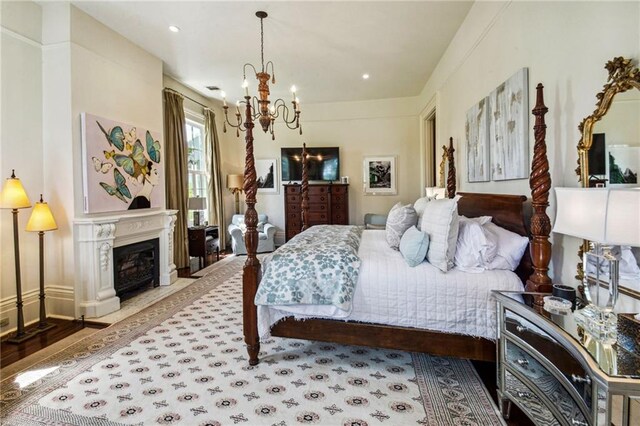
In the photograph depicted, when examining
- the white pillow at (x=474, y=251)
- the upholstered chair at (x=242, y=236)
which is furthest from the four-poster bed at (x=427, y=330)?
the upholstered chair at (x=242, y=236)

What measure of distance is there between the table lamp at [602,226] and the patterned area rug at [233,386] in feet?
3.10

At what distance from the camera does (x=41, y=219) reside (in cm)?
294

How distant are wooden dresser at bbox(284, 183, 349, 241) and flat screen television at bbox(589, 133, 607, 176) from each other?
4.97m

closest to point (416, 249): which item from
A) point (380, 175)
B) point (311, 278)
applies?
point (311, 278)

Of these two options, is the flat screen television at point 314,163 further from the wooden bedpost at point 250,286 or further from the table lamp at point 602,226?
the table lamp at point 602,226

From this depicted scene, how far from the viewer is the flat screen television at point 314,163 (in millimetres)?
6785

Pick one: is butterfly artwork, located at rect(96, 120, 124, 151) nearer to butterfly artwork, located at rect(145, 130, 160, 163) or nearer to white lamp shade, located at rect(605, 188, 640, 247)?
butterfly artwork, located at rect(145, 130, 160, 163)

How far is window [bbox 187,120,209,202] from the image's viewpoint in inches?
236

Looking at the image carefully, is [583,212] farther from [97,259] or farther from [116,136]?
[116,136]

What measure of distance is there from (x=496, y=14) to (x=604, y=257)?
8.03 feet

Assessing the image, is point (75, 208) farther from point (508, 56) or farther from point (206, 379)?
point (508, 56)

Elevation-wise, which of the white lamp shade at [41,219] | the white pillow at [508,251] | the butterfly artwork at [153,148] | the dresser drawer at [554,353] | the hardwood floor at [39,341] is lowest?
the hardwood floor at [39,341]

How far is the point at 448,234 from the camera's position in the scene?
2137 mm

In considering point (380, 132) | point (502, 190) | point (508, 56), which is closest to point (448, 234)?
point (502, 190)
